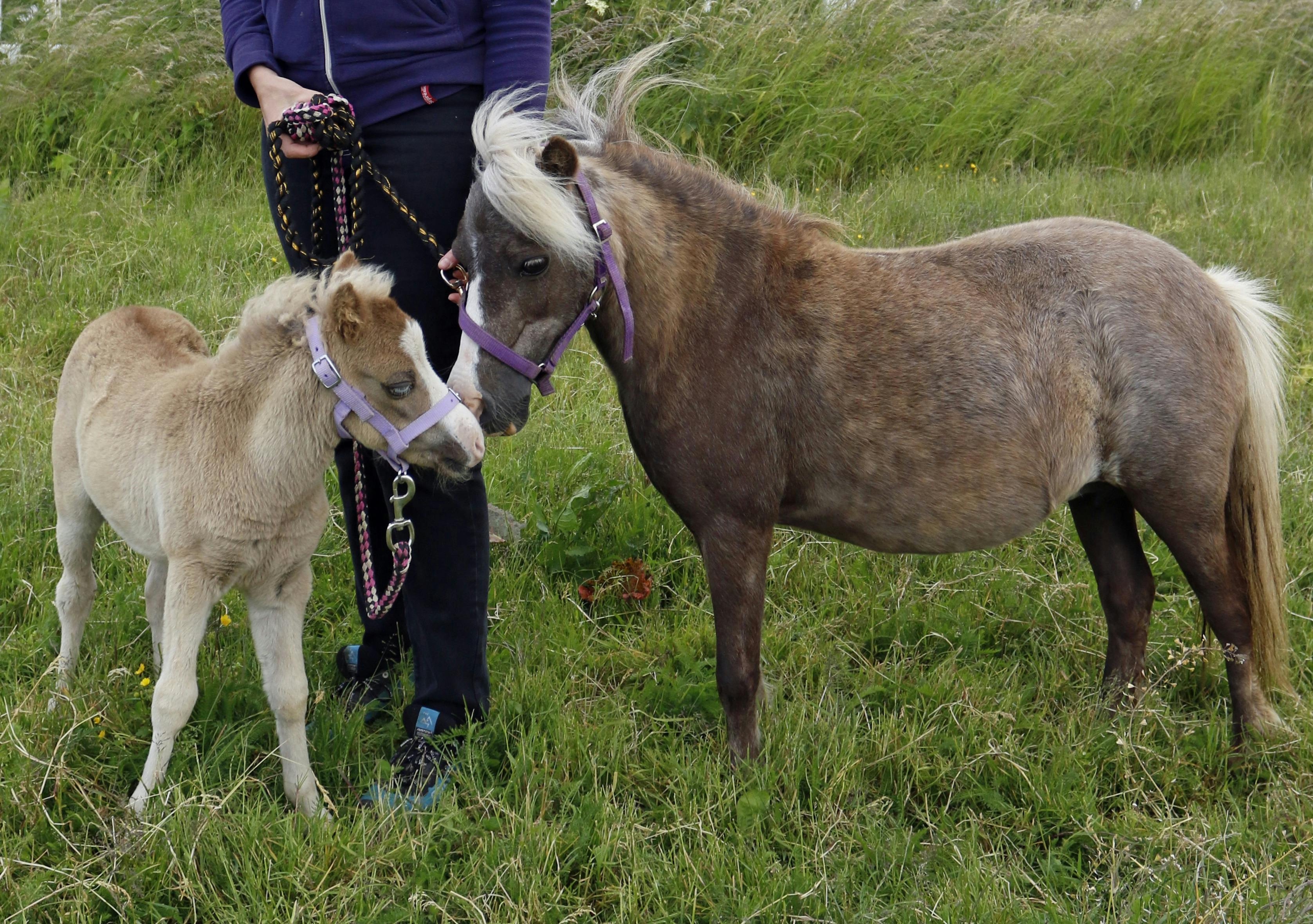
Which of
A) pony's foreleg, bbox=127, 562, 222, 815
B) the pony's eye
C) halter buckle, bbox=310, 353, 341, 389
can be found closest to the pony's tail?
the pony's eye

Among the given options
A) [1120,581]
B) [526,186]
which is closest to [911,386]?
[1120,581]

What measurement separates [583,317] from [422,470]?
66 cm

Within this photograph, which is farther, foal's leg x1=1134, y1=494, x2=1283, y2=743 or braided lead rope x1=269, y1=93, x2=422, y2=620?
foal's leg x1=1134, y1=494, x2=1283, y2=743

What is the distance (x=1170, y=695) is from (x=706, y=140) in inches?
208

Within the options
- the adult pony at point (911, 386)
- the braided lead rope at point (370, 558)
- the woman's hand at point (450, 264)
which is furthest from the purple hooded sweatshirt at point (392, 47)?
the braided lead rope at point (370, 558)

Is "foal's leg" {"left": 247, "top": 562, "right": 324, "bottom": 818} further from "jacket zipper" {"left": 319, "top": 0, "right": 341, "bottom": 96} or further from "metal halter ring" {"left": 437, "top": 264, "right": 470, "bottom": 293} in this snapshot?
"jacket zipper" {"left": 319, "top": 0, "right": 341, "bottom": 96}

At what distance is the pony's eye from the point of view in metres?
2.63

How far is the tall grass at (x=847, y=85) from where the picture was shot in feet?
24.1

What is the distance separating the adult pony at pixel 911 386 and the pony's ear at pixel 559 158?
0.14 meters

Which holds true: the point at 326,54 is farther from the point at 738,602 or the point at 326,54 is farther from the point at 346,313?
the point at 738,602

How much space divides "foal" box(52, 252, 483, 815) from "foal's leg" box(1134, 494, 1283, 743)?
77.6 inches

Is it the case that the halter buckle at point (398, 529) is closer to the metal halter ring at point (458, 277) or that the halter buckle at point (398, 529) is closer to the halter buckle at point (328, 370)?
the halter buckle at point (328, 370)

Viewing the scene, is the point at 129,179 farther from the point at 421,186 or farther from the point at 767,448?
the point at 767,448

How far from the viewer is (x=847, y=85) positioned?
7789 millimetres
